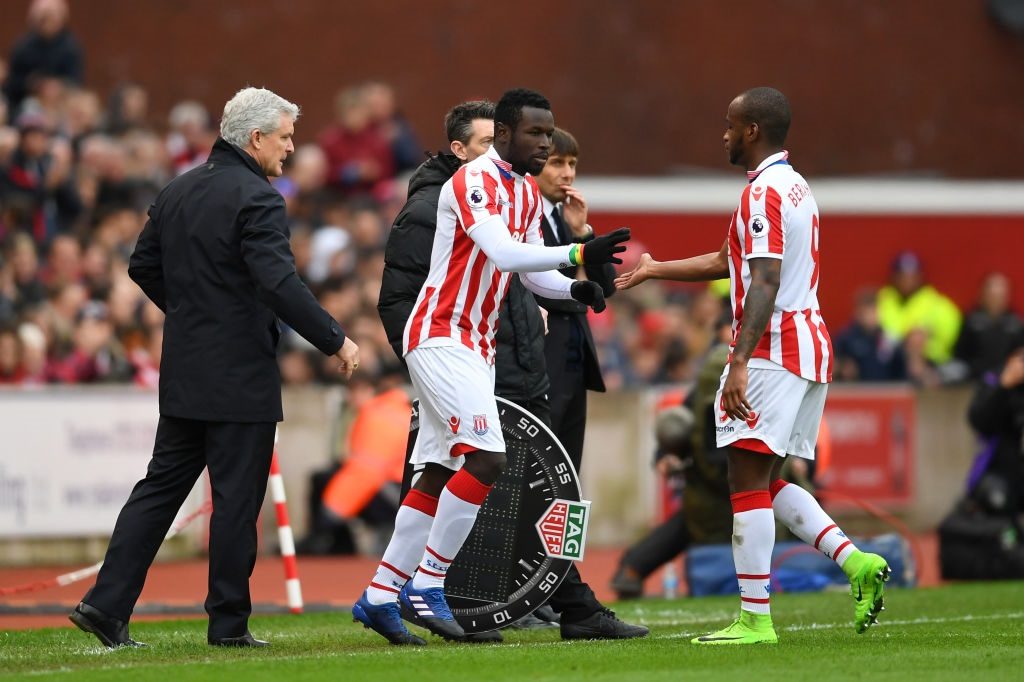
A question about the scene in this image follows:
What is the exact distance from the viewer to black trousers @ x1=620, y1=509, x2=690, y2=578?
12344 mm

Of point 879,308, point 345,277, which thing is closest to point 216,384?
point 345,277

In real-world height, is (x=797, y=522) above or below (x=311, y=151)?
below

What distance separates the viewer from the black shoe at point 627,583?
40.2ft

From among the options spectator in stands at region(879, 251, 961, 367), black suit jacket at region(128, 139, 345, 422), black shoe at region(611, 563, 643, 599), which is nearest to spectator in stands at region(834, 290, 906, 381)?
spectator in stands at region(879, 251, 961, 367)

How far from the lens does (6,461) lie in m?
14.3

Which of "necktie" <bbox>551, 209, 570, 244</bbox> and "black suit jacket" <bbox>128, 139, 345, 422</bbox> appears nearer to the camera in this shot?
"black suit jacket" <bbox>128, 139, 345, 422</bbox>

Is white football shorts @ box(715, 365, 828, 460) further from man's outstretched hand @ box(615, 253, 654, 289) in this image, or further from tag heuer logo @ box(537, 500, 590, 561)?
tag heuer logo @ box(537, 500, 590, 561)

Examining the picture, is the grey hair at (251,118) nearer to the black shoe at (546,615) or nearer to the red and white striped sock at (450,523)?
the red and white striped sock at (450,523)

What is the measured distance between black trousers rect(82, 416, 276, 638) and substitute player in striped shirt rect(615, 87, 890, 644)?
78.6 inches

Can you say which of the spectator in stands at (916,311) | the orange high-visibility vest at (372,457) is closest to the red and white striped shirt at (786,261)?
the orange high-visibility vest at (372,457)

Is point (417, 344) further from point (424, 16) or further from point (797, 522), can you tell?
point (424, 16)

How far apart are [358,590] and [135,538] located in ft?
16.6

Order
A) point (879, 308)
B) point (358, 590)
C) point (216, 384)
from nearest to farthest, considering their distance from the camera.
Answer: point (216, 384) → point (358, 590) → point (879, 308)

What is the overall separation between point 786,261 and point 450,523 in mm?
1827
